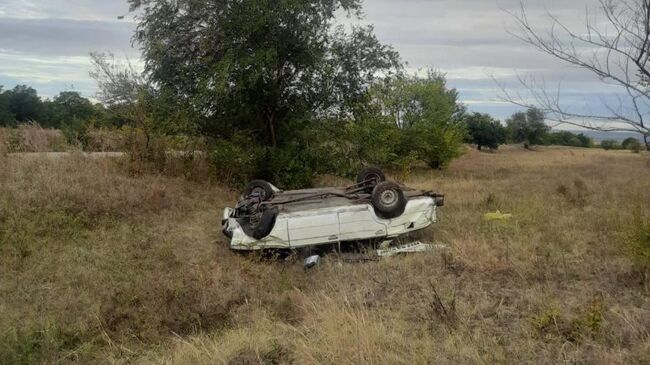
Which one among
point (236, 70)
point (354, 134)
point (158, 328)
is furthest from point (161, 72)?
point (158, 328)

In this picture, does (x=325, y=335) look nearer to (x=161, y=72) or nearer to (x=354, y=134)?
(x=354, y=134)

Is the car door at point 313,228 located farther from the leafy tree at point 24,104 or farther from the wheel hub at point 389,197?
the leafy tree at point 24,104

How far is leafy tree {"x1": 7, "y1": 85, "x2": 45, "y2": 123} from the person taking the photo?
160 feet

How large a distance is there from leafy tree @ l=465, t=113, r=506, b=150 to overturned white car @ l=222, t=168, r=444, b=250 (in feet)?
183

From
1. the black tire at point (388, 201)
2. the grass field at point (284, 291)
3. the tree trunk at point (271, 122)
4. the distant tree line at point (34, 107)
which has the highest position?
the distant tree line at point (34, 107)

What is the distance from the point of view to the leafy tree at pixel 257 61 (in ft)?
42.8

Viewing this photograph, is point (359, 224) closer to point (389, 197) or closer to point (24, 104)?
point (389, 197)

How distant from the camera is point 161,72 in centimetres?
1447

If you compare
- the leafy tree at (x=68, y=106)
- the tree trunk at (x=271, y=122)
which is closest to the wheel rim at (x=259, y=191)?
the tree trunk at (x=271, y=122)

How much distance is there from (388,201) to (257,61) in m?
5.97

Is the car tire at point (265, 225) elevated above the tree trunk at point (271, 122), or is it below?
below

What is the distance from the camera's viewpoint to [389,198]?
8.66 meters

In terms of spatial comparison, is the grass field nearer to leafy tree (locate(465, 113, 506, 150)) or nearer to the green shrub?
the green shrub

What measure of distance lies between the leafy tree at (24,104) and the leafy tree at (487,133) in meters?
47.8
